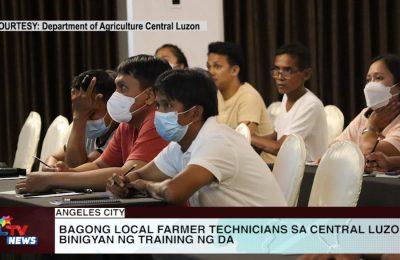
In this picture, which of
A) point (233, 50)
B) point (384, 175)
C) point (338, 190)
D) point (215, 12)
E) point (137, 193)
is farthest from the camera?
point (215, 12)

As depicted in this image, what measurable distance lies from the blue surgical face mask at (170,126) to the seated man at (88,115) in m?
0.89

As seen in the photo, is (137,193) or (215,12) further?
(215,12)

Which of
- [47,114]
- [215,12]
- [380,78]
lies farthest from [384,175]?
[47,114]

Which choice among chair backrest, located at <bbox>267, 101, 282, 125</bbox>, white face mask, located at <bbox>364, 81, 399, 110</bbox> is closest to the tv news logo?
white face mask, located at <bbox>364, 81, 399, 110</bbox>

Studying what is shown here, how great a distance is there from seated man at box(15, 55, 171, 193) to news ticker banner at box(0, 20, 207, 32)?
2.50 m

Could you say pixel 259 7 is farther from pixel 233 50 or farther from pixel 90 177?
pixel 90 177

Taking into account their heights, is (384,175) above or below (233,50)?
below

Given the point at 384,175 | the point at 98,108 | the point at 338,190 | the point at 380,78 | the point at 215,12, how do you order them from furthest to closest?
the point at 215,12 → the point at 380,78 → the point at 98,108 → the point at 384,175 → the point at 338,190

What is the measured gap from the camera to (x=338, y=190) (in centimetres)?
223

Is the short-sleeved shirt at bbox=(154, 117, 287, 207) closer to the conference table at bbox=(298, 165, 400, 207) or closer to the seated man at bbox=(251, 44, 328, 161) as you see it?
the conference table at bbox=(298, 165, 400, 207)

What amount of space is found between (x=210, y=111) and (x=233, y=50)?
262 cm

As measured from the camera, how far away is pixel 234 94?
15.6 ft

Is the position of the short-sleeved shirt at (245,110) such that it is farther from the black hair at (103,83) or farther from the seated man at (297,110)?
the black hair at (103,83)

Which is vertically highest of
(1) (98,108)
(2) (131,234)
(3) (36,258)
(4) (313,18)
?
(4) (313,18)
